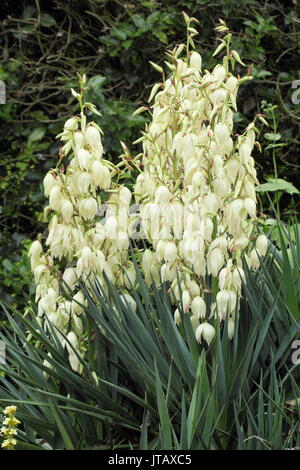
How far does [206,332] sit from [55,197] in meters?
0.60

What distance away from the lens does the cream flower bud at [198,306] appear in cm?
238

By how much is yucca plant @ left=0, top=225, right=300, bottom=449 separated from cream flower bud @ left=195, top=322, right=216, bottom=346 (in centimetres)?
4

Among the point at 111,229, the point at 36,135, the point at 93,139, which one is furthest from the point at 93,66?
the point at 111,229

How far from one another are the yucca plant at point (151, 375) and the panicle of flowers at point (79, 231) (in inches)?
2.2

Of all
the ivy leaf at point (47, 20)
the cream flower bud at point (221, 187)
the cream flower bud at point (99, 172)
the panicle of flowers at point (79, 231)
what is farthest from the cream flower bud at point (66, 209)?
the ivy leaf at point (47, 20)

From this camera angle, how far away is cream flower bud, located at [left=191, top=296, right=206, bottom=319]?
2383mm

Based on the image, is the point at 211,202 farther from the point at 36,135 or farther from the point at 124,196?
A: the point at 36,135

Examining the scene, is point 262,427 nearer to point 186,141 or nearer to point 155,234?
point 155,234

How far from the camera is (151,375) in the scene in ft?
7.74

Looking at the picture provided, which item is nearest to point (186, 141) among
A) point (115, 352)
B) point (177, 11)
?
point (115, 352)

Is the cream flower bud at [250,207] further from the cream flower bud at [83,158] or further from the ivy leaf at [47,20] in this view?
the ivy leaf at [47,20]

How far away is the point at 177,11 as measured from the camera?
4430 mm

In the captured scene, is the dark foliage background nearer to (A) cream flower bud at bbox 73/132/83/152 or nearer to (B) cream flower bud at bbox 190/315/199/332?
(A) cream flower bud at bbox 73/132/83/152

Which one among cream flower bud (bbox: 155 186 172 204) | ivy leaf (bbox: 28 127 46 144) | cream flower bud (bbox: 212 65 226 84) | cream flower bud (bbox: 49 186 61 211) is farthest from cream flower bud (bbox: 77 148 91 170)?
ivy leaf (bbox: 28 127 46 144)
